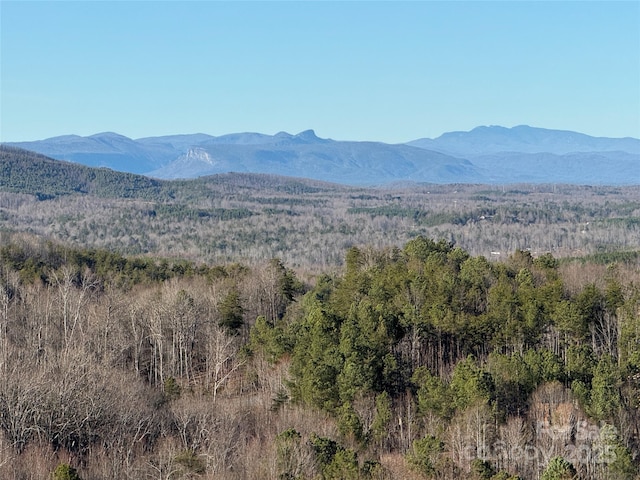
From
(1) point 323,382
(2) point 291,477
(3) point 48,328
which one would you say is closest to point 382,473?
(2) point 291,477

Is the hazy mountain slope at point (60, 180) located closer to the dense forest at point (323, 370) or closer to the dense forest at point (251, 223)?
the dense forest at point (251, 223)

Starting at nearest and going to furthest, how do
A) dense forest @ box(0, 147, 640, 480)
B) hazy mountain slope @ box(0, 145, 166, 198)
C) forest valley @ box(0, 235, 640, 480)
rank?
forest valley @ box(0, 235, 640, 480) → dense forest @ box(0, 147, 640, 480) → hazy mountain slope @ box(0, 145, 166, 198)

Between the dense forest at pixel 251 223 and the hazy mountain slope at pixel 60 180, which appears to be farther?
the hazy mountain slope at pixel 60 180

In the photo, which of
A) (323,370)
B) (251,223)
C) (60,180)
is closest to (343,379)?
(323,370)

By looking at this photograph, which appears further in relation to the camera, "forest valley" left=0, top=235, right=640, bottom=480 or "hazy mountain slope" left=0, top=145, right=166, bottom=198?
"hazy mountain slope" left=0, top=145, right=166, bottom=198

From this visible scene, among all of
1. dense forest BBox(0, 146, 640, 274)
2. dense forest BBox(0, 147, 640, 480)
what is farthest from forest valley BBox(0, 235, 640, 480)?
dense forest BBox(0, 146, 640, 274)

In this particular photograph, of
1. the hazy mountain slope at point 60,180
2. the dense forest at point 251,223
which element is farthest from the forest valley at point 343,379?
the hazy mountain slope at point 60,180

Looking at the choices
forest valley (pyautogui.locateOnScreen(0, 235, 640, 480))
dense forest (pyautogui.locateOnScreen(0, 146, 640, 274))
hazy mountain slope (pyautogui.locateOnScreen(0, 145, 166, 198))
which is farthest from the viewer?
hazy mountain slope (pyautogui.locateOnScreen(0, 145, 166, 198))

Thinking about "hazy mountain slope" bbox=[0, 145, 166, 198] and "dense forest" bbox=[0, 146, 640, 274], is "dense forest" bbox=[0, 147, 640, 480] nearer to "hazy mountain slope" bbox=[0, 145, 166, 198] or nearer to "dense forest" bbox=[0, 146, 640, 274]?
"dense forest" bbox=[0, 146, 640, 274]
